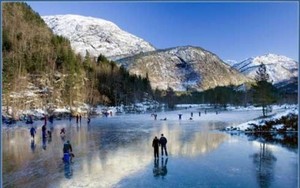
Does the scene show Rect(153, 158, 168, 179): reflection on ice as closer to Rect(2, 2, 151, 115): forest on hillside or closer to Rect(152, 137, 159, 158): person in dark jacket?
Rect(152, 137, 159, 158): person in dark jacket

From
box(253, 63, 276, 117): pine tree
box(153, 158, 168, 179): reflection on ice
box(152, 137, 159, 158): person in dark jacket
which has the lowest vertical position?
box(153, 158, 168, 179): reflection on ice

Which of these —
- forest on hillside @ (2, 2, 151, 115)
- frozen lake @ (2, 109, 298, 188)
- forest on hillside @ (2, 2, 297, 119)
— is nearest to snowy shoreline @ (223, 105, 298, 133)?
frozen lake @ (2, 109, 298, 188)

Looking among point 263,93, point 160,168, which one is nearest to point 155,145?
point 160,168

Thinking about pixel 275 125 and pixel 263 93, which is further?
pixel 263 93

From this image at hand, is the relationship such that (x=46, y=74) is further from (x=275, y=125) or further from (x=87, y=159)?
(x=87, y=159)

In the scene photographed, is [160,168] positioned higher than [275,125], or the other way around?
[275,125]

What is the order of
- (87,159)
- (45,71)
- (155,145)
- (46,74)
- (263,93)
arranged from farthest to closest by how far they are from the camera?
(45,71), (46,74), (263,93), (155,145), (87,159)

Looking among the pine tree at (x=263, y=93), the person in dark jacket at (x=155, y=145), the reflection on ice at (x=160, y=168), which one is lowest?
the reflection on ice at (x=160, y=168)

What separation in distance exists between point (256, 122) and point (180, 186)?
28.2m

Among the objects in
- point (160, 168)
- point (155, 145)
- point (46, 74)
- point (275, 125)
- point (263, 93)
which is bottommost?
point (160, 168)

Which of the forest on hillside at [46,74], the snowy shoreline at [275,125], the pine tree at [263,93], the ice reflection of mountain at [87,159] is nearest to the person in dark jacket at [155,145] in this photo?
the ice reflection of mountain at [87,159]

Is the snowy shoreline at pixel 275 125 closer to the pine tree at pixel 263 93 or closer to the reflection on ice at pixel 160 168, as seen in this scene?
the pine tree at pixel 263 93

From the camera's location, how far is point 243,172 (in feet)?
53.6

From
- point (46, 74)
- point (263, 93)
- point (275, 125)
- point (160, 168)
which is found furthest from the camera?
point (46, 74)
